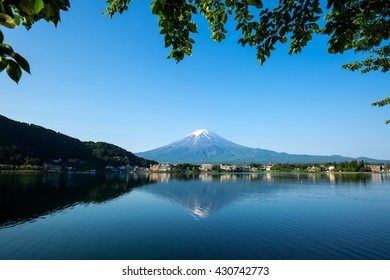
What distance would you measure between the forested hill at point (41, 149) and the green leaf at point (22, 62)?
127 meters

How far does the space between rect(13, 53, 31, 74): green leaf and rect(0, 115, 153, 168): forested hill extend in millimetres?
126815

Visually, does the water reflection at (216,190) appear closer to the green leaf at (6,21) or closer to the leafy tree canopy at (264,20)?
the leafy tree canopy at (264,20)

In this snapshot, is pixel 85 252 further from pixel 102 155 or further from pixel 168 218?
pixel 102 155

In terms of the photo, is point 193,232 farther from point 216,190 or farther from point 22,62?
point 216,190

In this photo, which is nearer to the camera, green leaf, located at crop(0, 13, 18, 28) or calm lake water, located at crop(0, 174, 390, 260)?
green leaf, located at crop(0, 13, 18, 28)

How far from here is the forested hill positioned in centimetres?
10644

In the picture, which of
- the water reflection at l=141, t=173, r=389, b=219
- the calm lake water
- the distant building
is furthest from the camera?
the distant building

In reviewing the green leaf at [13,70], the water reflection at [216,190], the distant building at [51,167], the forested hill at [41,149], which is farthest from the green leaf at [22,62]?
the distant building at [51,167]

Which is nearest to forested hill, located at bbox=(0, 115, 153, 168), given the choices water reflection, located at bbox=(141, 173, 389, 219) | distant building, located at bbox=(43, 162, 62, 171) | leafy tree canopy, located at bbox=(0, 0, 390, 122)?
distant building, located at bbox=(43, 162, 62, 171)

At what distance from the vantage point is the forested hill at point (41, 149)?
106438 millimetres

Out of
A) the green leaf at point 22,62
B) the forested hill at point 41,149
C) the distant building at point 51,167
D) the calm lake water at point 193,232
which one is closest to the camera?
the green leaf at point 22,62

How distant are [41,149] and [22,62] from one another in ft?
494

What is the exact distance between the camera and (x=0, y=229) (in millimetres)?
19891

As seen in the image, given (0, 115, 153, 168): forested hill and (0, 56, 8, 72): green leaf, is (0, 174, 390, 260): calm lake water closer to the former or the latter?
(0, 56, 8, 72): green leaf
